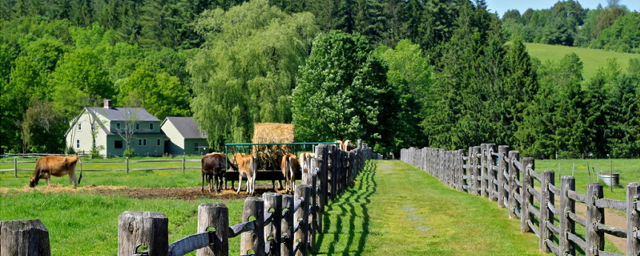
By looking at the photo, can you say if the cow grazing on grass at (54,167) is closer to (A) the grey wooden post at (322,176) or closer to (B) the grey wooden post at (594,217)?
(A) the grey wooden post at (322,176)

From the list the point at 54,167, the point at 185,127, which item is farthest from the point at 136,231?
the point at 185,127

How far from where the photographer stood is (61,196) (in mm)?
18484

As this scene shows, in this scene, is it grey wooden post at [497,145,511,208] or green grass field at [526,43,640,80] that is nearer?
grey wooden post at [497,145,511,208]

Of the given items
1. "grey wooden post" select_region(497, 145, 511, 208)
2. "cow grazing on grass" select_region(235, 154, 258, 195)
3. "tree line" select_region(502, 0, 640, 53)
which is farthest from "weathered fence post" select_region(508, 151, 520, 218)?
"tree line" select_region(502, 0, 640, 53)

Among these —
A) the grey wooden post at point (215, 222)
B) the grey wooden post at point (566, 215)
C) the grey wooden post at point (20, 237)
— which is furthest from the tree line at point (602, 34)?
the grey wooden post at point (20, 237)

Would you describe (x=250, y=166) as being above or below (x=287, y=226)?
above

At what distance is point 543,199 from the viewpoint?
11859 millimetres

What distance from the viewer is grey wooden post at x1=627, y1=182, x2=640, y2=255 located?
319 inches

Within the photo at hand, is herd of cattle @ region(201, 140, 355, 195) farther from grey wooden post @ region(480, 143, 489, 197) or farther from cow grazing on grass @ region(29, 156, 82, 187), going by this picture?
cow grazing on grass @ region(29, 156, 82, 187)

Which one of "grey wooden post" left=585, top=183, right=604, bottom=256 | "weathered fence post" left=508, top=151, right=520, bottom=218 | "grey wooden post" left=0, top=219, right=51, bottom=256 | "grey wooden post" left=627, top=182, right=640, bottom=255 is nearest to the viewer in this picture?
Result: "grey wooden post" left=0, top=219, right=51, bottom=256

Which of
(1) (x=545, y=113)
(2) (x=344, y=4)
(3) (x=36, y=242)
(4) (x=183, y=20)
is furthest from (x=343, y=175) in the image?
(4) (x=183, y=20)

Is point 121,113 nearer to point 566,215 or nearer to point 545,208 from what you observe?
point 545,208

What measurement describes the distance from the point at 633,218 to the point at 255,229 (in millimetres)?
4132

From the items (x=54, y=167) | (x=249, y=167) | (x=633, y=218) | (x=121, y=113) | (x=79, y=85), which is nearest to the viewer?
(x=633, y=218)
